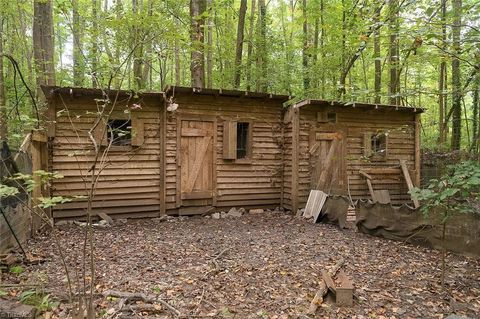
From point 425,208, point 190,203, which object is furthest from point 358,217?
point 190,203

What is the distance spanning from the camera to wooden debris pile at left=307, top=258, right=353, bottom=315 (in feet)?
12.7

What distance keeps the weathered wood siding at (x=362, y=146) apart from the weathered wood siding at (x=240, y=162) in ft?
2.41

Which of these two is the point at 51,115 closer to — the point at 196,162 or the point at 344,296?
the point at 196,162

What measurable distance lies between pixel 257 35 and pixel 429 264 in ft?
38.4

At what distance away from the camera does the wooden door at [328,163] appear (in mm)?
9719

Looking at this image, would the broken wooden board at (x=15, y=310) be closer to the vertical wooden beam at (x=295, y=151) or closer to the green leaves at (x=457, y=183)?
the green leaves at (x=457, y=183)

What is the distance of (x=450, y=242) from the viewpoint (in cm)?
575

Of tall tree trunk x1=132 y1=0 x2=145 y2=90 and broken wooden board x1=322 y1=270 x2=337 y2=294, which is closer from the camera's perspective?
broken wooden board x1=322 y1=270 x2=337 y2=294

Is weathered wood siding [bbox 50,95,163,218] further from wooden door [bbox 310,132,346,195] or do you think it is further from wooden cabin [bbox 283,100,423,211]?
wooden door [bbox 310,132,346,195]

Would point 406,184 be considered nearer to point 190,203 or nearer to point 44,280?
point 190,203

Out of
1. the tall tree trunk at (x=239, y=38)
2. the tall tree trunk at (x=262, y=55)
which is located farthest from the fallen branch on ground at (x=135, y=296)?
the tall tree trunk at (x=262, y=55)

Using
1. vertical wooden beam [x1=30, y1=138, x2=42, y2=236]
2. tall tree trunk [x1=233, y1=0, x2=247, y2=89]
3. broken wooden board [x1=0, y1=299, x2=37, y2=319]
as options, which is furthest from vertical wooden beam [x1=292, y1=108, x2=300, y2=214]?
broken wooden board [x1=0, y1=299, x2=37, y2=319]

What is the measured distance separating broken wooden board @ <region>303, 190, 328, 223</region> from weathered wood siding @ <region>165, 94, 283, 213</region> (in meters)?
1.33

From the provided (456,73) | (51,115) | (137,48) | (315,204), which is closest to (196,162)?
(315,204)
